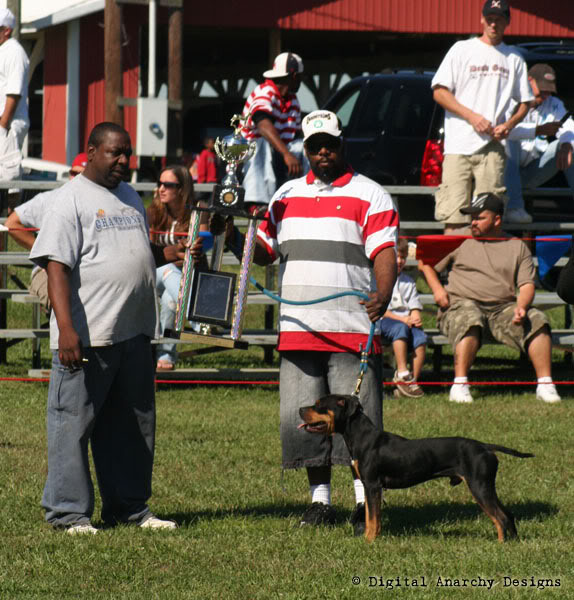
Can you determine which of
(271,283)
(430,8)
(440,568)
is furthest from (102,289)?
(430,8)

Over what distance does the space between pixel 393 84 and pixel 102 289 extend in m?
8.05

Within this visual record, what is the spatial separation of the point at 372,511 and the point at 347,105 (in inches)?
332

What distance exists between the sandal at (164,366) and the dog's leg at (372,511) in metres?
5.26

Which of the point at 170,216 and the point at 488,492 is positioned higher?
the point at 170,216

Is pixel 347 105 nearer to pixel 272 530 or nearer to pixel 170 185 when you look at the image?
pixel 170 185

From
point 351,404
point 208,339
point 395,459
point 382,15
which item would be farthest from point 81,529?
point 382,15

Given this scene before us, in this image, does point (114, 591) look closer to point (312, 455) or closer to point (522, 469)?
point (312, 455)

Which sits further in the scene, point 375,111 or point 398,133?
point 375,111

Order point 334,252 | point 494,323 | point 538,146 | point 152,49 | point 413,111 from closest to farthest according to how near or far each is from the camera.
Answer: point 334,252, point 494,323, point 538,146, point 413,111, point 152,49

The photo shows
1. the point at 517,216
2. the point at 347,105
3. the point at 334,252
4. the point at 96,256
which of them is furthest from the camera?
the point at 347,105

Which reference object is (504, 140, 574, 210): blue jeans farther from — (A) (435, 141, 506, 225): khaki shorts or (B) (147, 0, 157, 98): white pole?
(B) (147, 0, 157, 98): white pole

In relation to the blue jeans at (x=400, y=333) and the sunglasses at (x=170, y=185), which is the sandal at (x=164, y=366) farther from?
the blue jeans at (x=400, y=333)

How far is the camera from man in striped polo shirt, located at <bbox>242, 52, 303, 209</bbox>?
10.5 metres

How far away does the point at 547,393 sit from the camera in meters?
10.5
